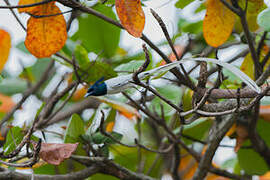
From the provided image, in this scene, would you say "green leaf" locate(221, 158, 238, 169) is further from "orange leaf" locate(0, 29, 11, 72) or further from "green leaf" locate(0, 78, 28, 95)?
"orange leaf" locate(0, 29, 11, 72)

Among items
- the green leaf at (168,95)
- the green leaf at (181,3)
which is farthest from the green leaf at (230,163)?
the green leaf at (181,3)

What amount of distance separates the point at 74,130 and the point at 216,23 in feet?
1.03

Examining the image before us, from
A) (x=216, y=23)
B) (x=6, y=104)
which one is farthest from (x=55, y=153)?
(x=6, y=104)

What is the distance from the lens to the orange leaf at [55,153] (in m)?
0.56

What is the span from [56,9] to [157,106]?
289 mm

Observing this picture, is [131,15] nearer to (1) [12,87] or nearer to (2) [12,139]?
(2) [12,139]

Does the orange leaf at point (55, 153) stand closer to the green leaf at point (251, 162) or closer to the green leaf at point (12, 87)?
the green leaf at point (251, 162)

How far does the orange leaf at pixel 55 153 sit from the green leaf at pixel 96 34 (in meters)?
0.46

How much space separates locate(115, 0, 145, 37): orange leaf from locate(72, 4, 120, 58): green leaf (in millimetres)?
429

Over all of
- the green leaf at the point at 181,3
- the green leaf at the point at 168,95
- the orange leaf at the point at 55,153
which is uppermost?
the green leaf at the point at 181,3

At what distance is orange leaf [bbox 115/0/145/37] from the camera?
0.57m

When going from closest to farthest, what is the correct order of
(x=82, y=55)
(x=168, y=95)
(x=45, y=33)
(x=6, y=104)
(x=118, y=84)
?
(x=118, y=84) < (x=45, y=33) < (x=168, y=95) < (x=82, y=55) < (x=6, y=104)

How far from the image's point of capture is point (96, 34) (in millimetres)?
1007

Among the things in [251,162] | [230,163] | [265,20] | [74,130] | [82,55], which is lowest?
[230,163]
